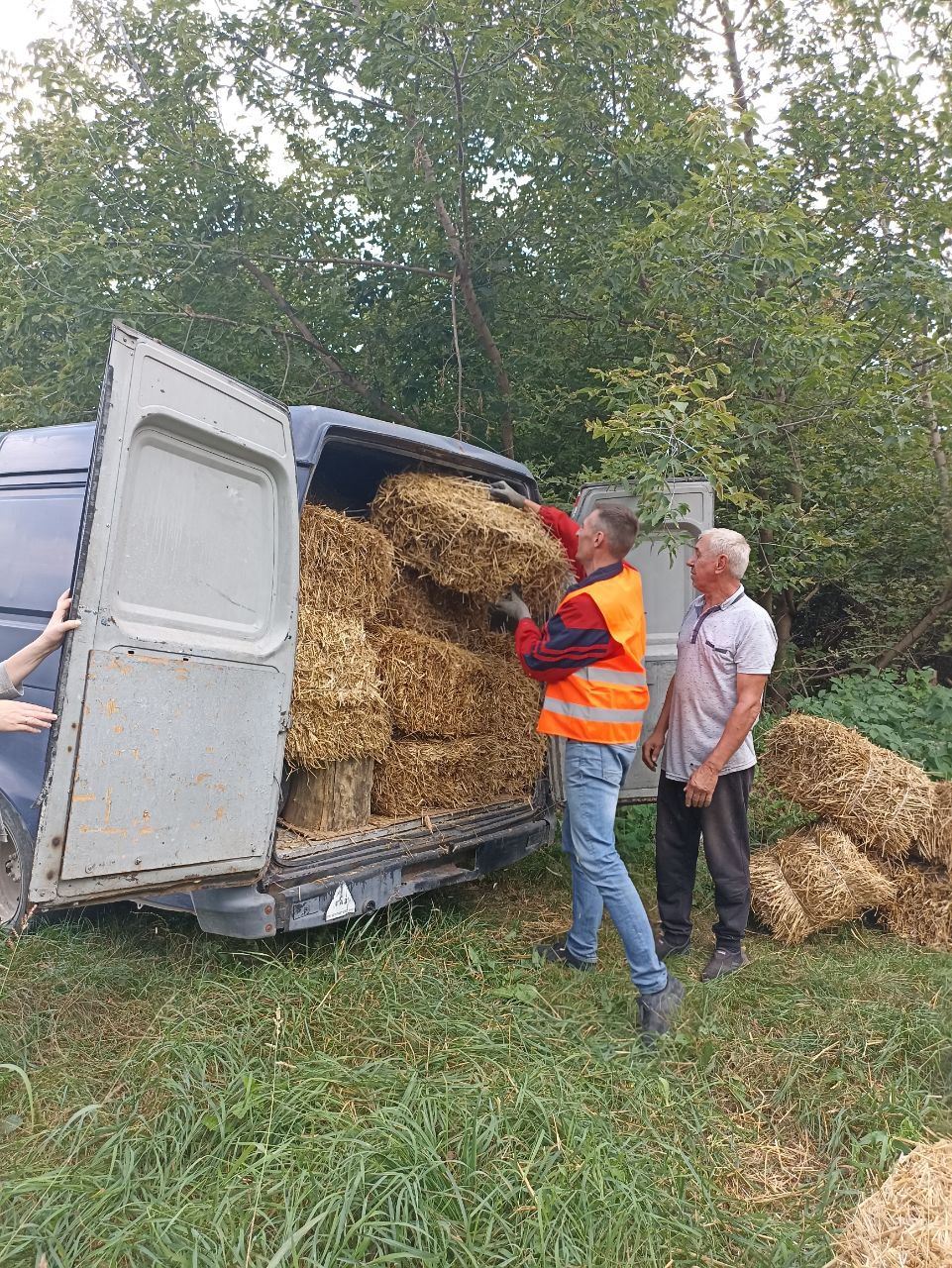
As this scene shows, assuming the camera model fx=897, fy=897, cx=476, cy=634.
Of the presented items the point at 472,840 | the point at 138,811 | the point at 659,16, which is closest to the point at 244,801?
the point at 138,811

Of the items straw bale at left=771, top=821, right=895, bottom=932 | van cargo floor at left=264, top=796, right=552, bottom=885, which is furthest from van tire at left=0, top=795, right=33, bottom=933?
straw bale at left=771, top=821, right=895, bottom=932

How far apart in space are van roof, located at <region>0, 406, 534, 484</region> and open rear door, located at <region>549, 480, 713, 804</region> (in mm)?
1141

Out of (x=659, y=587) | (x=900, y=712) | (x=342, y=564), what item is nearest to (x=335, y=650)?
(x=342, y=564)

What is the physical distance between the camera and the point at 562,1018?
3.51 meters

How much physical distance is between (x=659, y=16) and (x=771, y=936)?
628cm

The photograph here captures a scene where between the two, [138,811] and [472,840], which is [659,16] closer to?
[472,840]

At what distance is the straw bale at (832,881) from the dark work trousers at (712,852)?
563 millimetres

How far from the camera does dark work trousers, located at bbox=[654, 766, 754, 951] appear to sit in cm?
437

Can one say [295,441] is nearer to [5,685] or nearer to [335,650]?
[335,650]

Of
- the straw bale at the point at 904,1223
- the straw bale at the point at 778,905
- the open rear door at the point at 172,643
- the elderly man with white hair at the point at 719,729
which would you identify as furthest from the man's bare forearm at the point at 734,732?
the open rear door at the point at 172,643

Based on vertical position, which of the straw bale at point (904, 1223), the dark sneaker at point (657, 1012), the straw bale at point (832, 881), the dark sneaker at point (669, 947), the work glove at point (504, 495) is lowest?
the dark sneaker at point (669, 947)

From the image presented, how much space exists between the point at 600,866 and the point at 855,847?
6.77 ft

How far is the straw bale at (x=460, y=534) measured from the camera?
4.45 m

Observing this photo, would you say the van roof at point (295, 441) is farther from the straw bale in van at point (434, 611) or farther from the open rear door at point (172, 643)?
the straw bale in van at point (434, 611)
